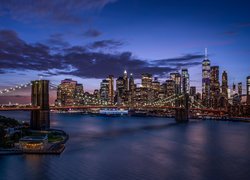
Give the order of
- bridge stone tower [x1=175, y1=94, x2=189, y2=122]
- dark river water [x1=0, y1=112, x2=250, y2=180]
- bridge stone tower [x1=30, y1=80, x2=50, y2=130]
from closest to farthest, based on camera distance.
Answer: dark river water [x1=0, y1=112, x2=250, y2=180] → bridge stone tower [x1=30, y1=80, x2=50, y2=130] → bridge stone tower [x1=175, y1=94, x2=189, y2=122]

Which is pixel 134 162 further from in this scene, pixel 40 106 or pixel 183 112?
pixel 183 112

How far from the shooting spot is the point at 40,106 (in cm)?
3575

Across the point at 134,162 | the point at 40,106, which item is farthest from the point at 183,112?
the point at 134,162

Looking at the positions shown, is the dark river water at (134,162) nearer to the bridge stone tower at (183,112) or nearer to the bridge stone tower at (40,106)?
the bridge stone tower at (40,106)

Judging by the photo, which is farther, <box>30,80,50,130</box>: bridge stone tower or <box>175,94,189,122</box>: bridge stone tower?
→ <box>175,94,189,122</box>: bridge stone tower

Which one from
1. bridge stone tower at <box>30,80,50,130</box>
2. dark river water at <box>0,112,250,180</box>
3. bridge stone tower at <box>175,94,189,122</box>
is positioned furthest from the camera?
bridge stone tower at <box>175,94,189,122</box>

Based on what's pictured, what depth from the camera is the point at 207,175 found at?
18922 millimetres

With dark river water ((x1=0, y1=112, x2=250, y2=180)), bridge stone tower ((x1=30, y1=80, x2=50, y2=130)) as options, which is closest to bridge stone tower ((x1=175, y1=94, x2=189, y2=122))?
bridge stone tower ((x1=30, y1=80, x2=50, y2=130))

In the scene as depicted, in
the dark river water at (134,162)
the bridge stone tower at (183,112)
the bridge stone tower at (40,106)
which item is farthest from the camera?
the bridge stone tower at (183,112)

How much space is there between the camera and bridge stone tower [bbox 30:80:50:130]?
114 feet

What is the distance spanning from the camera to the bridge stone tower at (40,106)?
34.8 meters

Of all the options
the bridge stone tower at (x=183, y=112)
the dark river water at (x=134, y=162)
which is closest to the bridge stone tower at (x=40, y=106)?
the dark river water at (x=134, y=162)

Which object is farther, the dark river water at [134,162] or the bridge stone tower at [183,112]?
the bridge stone tower at [183,112]

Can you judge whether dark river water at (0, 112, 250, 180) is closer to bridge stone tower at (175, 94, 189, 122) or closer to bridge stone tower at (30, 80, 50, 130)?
bridge stone tower at (30, 80, 50, 130)
